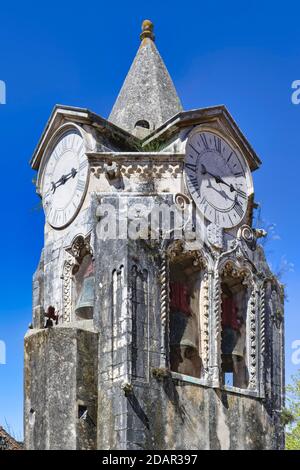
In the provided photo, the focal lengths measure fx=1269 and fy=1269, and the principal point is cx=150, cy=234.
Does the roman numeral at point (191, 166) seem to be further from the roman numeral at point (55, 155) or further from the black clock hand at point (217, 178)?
the roman numeral at point (55, 155)

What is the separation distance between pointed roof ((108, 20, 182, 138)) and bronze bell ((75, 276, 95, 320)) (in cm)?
353

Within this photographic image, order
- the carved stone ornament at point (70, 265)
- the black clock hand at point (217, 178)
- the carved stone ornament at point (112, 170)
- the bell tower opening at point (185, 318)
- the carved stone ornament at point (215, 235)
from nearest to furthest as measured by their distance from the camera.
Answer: the bell tower opening at point (185, 318) → the carved stone ornament at point (112, 170) → the carved stone ornament at point (215, 235) → the carved stone ornament at point (70, 265) → the black clock hand at point (217, 178)

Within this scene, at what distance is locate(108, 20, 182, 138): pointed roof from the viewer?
90.0ft

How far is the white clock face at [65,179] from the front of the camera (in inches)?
1020

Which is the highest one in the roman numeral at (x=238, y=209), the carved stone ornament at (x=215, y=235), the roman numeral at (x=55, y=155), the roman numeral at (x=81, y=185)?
the roman numeral at (x=55, y=155)

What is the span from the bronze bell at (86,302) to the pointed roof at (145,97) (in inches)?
139

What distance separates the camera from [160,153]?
1008 inches

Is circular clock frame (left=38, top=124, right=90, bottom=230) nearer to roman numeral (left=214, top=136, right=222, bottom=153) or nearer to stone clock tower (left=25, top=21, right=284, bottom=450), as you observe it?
stone clock tower (left=25, top=21, right=284, bottom=450)

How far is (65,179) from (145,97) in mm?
2963

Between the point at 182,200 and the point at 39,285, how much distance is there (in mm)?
3711

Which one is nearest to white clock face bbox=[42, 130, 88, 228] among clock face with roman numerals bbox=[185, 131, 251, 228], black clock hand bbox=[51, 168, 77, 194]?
black clock hand bbox=[51, 168, 77, 194]

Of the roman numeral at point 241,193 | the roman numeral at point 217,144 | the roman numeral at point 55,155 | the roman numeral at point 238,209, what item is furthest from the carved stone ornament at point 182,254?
the roman numeral at point 55,155

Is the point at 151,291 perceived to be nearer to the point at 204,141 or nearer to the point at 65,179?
the point at 65,179
